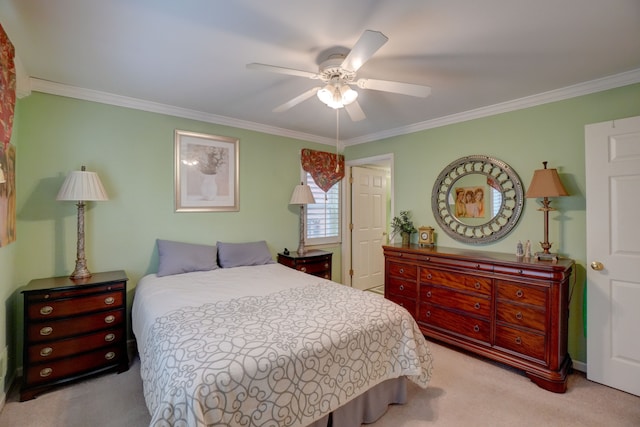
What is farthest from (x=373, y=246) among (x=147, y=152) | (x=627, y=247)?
(x=147, y=152)

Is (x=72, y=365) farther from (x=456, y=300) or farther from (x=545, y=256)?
(x=545, y=256)

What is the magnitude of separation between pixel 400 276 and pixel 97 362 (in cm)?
293

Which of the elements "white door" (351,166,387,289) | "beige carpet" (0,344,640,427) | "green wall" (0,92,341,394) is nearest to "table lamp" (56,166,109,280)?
"green wall" (0,92,341,394)

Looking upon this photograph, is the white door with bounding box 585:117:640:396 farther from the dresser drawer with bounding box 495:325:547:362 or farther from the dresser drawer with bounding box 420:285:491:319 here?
the dresser drawer with bounding box 420:285:491:319

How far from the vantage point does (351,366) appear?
5.63 feet

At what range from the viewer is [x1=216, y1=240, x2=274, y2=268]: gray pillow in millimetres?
3266

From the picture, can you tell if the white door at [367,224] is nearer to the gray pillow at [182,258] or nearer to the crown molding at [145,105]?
the crown molding at [145,105]

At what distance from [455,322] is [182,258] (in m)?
2.79

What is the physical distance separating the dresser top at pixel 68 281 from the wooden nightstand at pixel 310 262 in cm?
175

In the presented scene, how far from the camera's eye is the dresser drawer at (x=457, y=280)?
8.83 feet

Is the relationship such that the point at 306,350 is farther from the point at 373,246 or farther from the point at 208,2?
the point at 373,246

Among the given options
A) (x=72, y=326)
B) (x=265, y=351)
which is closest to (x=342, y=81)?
(x=265, y=351)

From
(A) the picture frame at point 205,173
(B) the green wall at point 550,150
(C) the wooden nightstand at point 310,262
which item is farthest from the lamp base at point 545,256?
(A) the picture frame at point 205,173

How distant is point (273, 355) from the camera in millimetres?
1438
